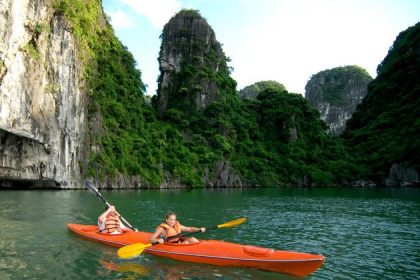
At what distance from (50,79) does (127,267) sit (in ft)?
90.9

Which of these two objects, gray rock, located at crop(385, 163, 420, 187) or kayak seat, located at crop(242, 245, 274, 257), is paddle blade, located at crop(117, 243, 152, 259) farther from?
gray rock, located at crop(385, 163, 420, 187)

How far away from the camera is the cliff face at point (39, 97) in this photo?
88.4 feet

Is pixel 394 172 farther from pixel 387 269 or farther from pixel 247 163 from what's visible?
pixel 387 269

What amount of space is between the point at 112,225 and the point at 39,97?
22.5m

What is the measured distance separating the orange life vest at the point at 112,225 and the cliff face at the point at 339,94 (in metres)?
107

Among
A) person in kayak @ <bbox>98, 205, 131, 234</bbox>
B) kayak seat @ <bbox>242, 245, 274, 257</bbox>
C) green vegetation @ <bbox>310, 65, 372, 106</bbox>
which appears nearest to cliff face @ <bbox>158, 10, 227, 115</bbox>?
person in kayak @ <bbox>98, 205, 131, 234</bbox>

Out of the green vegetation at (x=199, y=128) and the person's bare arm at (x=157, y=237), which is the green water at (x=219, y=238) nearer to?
the person's bare arm at (x=157, y=237)

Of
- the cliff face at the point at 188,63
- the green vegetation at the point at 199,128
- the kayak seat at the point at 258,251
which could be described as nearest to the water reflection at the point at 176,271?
the kayak seat at the point at 258,251

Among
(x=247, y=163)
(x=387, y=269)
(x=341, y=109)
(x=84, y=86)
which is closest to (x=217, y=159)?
(x=247, y=163)

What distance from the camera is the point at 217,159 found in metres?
53.4

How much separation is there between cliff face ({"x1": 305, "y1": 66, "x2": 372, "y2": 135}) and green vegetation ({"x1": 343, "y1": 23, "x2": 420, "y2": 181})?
12399mm

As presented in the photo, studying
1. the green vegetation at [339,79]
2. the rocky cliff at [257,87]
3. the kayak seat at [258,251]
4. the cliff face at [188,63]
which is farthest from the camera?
the rocky cliff at [257,87]

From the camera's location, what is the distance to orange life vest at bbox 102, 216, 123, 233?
464 inches

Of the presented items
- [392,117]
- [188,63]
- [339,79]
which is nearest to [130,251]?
[188,63]
